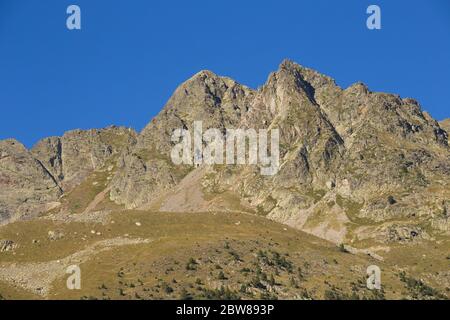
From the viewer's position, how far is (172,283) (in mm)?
154750

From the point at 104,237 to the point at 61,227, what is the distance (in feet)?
46.4

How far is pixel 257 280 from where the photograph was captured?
530ft

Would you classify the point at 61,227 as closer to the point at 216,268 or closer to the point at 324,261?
the point at 216,268

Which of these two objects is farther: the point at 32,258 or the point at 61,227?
the point at 61,227
